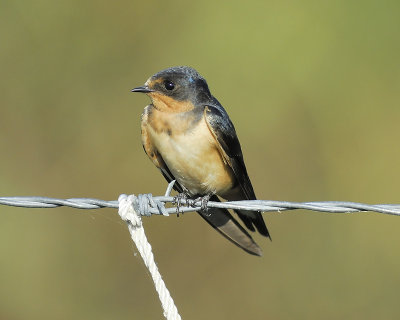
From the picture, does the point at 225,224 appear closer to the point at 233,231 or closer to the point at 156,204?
the point at 233,231

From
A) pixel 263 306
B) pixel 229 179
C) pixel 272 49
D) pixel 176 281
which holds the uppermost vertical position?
pixel 272 49

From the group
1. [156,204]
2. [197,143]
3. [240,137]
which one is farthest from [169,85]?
[240,137]

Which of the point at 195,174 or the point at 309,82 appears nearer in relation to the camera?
the point at 195,174

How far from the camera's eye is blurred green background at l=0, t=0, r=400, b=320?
16.0 feet

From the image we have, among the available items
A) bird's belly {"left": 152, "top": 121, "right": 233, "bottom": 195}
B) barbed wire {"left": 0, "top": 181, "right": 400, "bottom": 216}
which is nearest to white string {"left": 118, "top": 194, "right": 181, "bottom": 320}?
barbed wire {"left": 0, "top": 181, "right": 400, "bottom": 216}

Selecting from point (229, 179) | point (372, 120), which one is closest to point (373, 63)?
point (372, 120)

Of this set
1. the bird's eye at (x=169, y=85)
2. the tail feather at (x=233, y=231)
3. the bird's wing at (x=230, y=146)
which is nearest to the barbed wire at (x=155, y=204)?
the bird's wing at (x=230, y=146)

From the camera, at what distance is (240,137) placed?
5.44 m

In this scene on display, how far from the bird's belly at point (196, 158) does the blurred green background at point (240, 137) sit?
1.14 meters

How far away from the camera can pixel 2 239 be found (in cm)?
508

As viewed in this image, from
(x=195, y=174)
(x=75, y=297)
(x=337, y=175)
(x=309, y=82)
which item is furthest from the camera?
(x=309, y=82)

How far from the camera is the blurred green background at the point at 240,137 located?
487 cm

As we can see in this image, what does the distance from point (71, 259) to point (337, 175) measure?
1.96 metres

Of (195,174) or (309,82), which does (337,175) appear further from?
(195,174)
